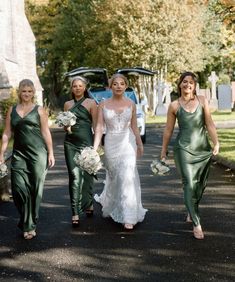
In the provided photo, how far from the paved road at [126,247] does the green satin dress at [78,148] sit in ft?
1.16

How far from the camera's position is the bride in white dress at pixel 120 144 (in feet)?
22.6

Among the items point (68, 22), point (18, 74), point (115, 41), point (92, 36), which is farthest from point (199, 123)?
point (68, 22)

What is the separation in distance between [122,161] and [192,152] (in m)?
1.05

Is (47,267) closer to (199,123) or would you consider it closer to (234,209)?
(199,123)

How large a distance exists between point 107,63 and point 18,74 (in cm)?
968

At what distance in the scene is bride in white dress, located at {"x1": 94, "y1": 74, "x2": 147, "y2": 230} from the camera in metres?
6.88

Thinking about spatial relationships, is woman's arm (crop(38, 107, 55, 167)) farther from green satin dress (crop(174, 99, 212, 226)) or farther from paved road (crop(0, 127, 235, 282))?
green satin dress (crop(174, 99, 212, 226))

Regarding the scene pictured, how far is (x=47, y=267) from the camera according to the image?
5117 mm

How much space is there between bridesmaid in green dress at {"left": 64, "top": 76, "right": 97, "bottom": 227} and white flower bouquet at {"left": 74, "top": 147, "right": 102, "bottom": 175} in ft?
1.32

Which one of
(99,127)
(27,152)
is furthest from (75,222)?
(99,127)

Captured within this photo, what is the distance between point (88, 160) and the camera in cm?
663

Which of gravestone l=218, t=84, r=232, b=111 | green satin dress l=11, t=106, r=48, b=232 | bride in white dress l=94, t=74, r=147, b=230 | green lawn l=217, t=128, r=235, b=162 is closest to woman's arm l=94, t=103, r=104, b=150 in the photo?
bride in white dress l=94, t=74, r=147, b=230

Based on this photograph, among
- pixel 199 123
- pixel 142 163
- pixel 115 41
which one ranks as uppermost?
pixel 115 41

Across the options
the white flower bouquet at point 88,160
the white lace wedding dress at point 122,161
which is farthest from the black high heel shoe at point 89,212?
the white flower bouquet at point 88,160
